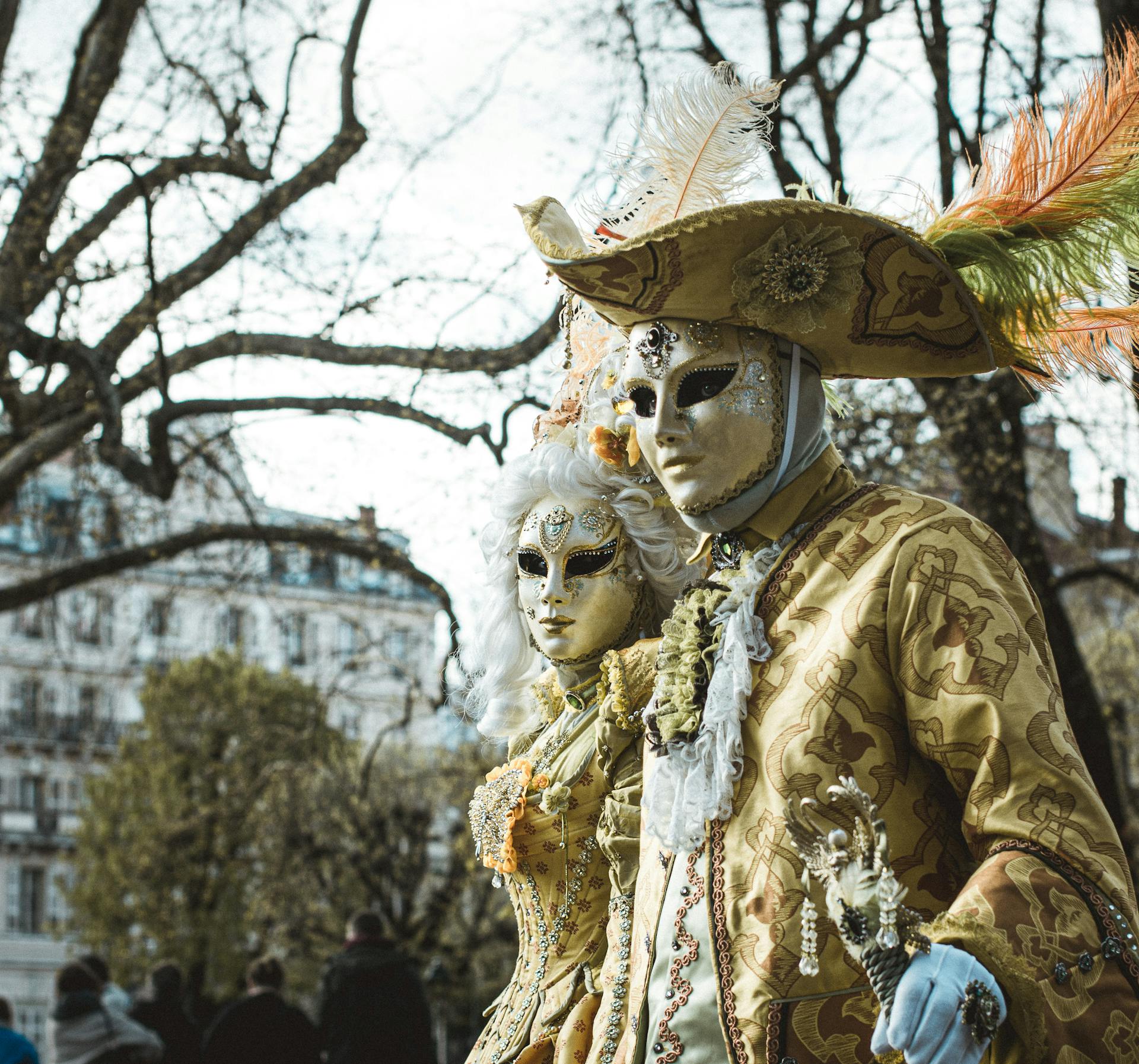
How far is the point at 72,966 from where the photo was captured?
7.78 m

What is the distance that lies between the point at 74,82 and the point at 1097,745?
285 inches

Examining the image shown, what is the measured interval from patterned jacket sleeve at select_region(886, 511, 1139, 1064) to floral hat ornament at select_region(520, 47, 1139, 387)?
0.45 metres

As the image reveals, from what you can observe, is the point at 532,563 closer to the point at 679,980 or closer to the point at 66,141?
the point at 679,980

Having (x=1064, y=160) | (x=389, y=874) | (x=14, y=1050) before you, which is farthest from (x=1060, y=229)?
(x=389, y=874)

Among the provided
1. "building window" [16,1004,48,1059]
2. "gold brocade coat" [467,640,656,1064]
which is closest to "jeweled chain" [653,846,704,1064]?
"gold brocade coat" [467,640,656,1064]

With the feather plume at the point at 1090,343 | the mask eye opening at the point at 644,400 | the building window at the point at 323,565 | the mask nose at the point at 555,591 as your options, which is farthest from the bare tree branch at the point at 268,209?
the feather plume at the point at 1090,343

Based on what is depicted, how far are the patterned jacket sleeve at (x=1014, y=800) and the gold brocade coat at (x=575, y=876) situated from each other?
1246 mm

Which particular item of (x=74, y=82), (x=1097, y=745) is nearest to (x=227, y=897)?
(x=74, y=82)

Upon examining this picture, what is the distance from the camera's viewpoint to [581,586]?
397 centimetres

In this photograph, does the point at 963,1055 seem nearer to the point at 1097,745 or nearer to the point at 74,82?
the point at 1097,745

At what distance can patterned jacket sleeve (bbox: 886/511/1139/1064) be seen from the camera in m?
2.08

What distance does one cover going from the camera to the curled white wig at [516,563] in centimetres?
404

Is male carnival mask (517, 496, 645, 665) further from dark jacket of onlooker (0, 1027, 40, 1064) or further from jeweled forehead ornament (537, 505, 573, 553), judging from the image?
dark jacket of onlooker (0, 1027, 40, 1064)

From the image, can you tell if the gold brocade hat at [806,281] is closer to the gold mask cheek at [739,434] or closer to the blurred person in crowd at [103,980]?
the gold mask cheek at [739,434]
